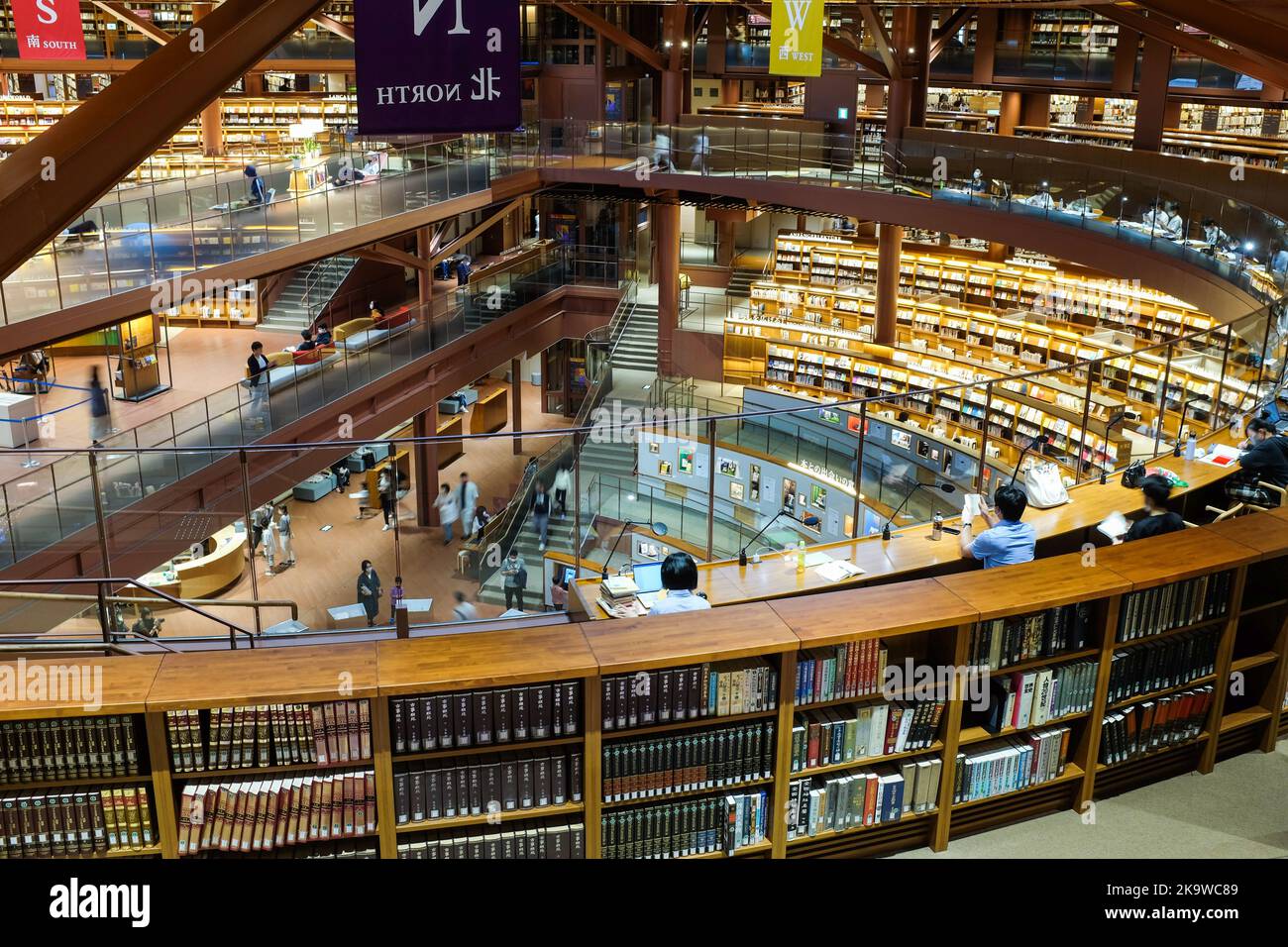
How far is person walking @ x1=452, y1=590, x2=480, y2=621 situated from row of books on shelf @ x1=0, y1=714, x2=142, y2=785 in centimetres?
208

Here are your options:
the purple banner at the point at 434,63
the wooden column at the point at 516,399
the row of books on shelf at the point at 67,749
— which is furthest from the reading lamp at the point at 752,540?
the wooden column at the point at 516,399

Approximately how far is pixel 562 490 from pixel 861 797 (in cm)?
304

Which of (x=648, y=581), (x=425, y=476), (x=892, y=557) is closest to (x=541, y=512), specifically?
(x=425, y=476)

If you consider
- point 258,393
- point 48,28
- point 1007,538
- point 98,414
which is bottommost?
point 98,414

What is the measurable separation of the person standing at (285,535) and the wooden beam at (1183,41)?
1233cm

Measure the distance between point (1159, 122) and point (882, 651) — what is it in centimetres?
1693

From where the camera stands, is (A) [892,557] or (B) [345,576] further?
(B) [345,576]

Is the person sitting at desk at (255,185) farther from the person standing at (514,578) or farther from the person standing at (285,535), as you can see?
the person standing at (514,578)

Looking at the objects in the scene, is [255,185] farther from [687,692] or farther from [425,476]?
[687,692]

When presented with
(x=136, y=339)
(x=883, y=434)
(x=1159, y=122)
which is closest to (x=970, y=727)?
(x=883, y=434)

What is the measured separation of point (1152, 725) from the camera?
560 centimetres

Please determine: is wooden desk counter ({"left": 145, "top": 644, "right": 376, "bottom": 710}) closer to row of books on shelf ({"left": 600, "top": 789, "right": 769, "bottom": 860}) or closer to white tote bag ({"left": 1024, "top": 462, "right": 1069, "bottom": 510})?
row of books on shelf ({"left": 600, "top": 789, "right": 769, "bottom": 860})

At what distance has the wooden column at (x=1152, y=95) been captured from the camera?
61.1 ft
